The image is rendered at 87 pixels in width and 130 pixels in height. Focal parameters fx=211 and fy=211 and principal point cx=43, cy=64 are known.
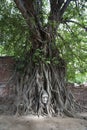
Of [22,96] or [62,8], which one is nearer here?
[22,96]

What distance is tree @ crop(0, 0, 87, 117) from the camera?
17.0 feet

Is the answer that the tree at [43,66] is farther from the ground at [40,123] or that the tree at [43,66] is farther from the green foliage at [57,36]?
the ground at [40,123]

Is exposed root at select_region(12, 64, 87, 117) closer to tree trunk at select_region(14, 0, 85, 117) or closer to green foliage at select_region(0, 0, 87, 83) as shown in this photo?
tree trunk at select_region(14, 0, 85, 117)

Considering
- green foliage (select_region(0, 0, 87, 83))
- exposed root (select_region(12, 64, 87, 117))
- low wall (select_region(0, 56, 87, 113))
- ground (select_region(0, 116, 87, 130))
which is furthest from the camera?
low wall (select_region(0, 56, 87, 113))

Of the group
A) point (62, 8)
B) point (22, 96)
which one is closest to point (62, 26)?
point (62, 8)

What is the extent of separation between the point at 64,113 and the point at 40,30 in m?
2.21

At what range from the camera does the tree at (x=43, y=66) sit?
5180mm

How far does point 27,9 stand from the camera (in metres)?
5.26

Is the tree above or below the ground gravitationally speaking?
above

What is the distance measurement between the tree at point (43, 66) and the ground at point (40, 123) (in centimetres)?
36

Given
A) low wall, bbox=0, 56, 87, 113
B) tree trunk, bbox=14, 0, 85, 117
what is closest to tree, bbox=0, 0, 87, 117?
tree trunk, bbox=14, 0, 85, 117

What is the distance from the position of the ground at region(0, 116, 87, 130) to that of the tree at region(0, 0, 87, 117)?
36cm

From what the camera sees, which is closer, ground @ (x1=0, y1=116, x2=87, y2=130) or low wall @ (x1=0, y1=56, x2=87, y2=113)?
ground @ (x1=0, y1=116, x2=87, y2=130)

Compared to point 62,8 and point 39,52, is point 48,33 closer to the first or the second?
point 39,52
